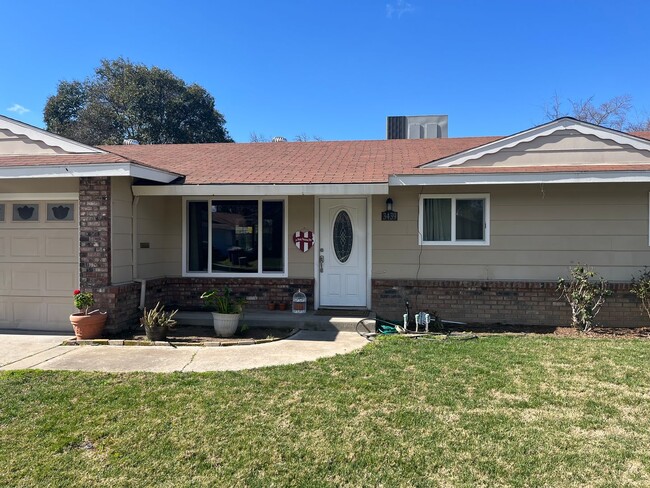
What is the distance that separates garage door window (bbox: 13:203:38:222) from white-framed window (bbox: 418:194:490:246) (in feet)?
22.0

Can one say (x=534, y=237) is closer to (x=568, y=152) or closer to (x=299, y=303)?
(x=568, y=152)

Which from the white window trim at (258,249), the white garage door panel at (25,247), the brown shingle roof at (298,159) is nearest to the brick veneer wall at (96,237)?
the white garage door panel at (25,247)

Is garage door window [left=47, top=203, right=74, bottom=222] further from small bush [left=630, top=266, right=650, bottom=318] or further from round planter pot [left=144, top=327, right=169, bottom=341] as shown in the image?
small bush [left=630, top=266, right=650, bottom=318]

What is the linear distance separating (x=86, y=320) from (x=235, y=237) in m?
3.02

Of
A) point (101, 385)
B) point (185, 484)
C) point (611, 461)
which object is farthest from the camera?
point (101, 385)

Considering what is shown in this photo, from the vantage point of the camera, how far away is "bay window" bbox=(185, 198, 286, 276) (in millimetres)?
8453

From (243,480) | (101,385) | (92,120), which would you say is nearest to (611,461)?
(243,480)

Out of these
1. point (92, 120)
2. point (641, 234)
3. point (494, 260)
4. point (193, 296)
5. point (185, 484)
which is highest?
point (92, 120)

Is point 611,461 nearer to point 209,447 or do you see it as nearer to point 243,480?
point 243,480

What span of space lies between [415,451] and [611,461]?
139 cm

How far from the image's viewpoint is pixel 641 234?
7.59m

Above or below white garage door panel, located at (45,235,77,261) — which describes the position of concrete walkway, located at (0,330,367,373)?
below

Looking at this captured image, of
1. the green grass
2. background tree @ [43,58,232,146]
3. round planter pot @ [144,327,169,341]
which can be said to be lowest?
the green grass

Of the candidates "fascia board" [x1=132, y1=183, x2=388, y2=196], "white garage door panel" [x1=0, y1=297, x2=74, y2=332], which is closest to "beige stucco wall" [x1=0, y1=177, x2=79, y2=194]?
"fascia board" [x1=132, y1=183, x2=388, y2=196]
